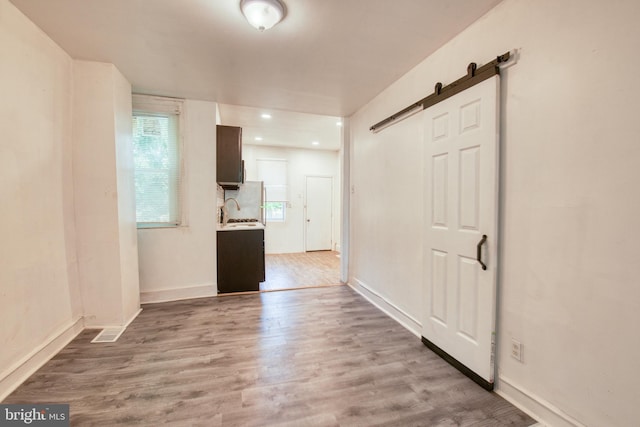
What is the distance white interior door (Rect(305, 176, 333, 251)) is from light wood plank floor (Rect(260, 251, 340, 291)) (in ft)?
1.13

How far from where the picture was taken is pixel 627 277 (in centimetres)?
113

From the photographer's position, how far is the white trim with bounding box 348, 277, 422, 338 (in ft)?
8.22

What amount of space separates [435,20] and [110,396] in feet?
11.0

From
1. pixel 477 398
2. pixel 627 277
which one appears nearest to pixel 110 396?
pixel 477 398

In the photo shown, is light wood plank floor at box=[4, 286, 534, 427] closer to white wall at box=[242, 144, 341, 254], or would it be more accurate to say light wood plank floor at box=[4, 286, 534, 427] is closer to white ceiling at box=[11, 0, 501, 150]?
white ceiling at box=[11, 0, 501, 150]

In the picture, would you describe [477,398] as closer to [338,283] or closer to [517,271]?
[517,271]

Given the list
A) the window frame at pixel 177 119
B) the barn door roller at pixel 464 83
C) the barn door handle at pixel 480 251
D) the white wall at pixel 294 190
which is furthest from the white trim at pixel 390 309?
the white wall at pixel 294 190

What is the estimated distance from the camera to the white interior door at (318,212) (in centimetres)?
701

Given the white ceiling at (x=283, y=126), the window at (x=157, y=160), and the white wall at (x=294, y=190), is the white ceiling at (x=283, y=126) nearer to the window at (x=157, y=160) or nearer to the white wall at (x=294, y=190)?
the white wall at (x=294, y=190)

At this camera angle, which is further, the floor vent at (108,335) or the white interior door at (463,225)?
the floor vent at (108,335)

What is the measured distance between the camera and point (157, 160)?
10.6ft

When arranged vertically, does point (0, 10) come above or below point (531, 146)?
above

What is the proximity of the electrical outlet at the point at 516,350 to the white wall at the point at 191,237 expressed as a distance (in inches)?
128

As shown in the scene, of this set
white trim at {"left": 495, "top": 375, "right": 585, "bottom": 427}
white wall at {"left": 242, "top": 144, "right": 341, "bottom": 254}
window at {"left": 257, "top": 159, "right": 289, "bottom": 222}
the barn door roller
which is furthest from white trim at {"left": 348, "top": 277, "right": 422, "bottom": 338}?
window at {"left": 257, "top": 159, "right": 289, "bottom": 222}
